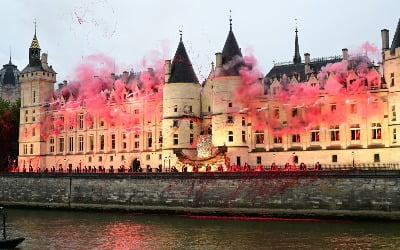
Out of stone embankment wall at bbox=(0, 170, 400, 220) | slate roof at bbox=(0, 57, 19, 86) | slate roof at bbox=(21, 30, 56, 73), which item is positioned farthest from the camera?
slate roof at bbox=(0, 57, 19, 86)

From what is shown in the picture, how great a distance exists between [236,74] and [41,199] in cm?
2782

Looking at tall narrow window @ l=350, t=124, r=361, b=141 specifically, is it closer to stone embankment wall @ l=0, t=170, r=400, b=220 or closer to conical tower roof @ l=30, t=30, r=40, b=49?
stone embankment wall @ l=0, t=170, r=400, b=220

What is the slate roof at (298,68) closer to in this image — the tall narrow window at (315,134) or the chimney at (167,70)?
the tall narrow window at (315,134)

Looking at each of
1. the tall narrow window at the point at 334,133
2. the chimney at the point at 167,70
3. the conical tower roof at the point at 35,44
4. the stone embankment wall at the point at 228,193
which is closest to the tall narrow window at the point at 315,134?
the tall narrow window at the point at 334,133

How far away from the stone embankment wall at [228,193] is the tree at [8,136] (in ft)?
68.1

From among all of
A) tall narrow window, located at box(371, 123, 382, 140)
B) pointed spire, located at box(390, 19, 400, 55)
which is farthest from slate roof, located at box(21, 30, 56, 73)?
pointed spire, located at box(390, 19, 400, 55)

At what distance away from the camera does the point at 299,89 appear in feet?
206

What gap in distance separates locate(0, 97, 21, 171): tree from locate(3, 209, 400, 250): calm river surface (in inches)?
1424

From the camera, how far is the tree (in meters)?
89.6

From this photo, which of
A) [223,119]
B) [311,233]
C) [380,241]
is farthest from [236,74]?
[380,241]

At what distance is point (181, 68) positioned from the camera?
6894 cm

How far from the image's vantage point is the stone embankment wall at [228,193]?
49.0 meters

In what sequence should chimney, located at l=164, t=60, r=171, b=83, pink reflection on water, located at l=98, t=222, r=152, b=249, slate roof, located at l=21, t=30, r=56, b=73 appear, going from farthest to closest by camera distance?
slate roof, located at l=21, t=30, r=56, b=73
chimney, located at l=164, t=60, r=171, b=83
pink reflection on water, located at l=98, t=222, r=152, b=249

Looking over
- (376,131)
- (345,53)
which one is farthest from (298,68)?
(376,131)
